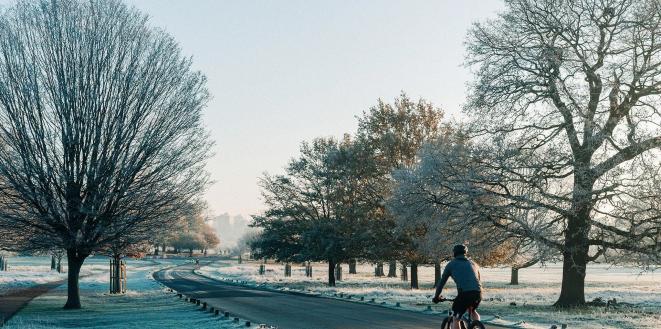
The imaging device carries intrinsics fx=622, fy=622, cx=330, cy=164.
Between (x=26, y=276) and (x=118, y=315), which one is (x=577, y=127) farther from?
(x=26, y=276)

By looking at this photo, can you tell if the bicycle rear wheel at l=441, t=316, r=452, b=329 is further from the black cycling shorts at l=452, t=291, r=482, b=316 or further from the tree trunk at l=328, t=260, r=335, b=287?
the tree trunk at l=328, t=260, r=335, b=287

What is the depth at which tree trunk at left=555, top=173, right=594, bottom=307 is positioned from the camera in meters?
20.5

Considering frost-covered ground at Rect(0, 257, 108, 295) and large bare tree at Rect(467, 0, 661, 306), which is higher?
large bare tree at Rect(467, 0, 661, 306)

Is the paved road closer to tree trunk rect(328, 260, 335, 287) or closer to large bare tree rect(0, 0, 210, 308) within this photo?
large bare tree rect(0, 0, 210, 308)

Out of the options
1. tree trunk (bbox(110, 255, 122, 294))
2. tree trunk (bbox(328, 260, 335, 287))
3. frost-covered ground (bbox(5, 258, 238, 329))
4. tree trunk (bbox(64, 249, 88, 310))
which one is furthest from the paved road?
tree trunk (bbox(328, 260, 335, 287))

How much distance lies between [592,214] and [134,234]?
16628 mm

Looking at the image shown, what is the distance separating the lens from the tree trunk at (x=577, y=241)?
20469mm

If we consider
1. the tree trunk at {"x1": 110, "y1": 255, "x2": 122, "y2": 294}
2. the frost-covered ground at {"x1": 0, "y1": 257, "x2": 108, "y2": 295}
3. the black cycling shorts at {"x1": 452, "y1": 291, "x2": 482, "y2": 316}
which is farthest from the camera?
the frost-covered ground at {"x1": 0, "y1": 257, "x2": 108, "y2": 295}

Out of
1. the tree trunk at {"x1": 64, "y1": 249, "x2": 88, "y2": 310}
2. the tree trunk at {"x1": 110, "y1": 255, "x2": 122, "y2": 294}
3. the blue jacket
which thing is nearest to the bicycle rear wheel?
the blue jacket

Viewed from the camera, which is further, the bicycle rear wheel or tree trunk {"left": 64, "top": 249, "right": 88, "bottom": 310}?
tree trunk {"left": 64, "top": 249, "right": 88, "bottom": 310}

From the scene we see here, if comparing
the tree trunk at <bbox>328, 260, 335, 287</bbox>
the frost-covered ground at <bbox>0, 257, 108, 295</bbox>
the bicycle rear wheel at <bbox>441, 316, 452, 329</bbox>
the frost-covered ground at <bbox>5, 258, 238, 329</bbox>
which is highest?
the bicycle rear wheel at <bbox>441, 316, 452, 329</bbox>

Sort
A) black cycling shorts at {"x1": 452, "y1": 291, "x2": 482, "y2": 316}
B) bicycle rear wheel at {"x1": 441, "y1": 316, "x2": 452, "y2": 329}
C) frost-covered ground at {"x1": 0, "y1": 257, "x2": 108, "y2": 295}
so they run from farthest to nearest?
frost-covered ground at {"x1": 0, "y1": 257, "x2": 108, "y2": 295} → bicycle rear wheel at {"x1": 441, "y1": 316, "x2": 452, "y2": 329} → black cycling shorts at {"x1": 452, "y1": 291, "x2": 482, "y2": 316}

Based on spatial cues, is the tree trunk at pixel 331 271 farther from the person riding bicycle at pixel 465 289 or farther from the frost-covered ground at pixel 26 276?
the person riding bicycle at pixel 465 289

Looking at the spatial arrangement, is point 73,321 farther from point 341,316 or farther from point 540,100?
point 540,100
